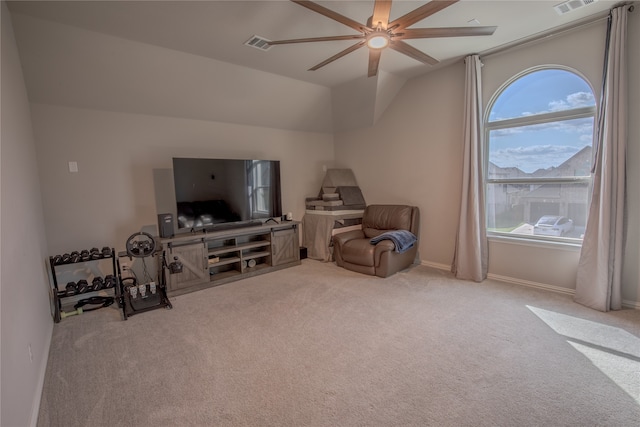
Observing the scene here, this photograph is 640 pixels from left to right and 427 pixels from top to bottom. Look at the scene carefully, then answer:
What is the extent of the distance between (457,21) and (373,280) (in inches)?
123

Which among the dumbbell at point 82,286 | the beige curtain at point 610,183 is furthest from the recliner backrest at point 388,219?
the dumbbell at point 82,286

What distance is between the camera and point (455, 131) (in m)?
4.20

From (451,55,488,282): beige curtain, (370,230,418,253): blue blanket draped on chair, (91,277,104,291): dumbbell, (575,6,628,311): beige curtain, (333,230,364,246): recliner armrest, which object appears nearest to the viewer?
(575,6,628,311): beige curtain

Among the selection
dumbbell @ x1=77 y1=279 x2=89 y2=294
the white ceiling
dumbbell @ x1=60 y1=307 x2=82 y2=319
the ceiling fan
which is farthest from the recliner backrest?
dumbbell @ x1=60 y1=307 x2=82 y2=319

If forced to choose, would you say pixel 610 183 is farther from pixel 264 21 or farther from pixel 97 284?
pixel 97 284

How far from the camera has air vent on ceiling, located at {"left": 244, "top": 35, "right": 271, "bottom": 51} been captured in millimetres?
3140

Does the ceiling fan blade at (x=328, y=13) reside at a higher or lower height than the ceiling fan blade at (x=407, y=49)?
higher

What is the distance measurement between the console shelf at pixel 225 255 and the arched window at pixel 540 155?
3070 millimetres

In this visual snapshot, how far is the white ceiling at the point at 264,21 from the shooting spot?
254cm

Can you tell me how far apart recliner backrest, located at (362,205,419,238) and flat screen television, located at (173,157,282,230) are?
5.05 feet

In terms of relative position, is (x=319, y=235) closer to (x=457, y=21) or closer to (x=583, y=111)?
(x=457, y=21)

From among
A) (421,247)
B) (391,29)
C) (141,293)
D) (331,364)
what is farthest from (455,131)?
(141,293)

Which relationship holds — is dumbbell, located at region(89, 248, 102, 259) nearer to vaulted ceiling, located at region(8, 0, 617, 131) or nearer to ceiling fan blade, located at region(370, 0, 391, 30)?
vaulted ceiling, located at region(8, 0, 617, 131)

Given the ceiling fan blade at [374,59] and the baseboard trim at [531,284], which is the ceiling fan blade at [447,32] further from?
the baseboard trim at [531,284]
